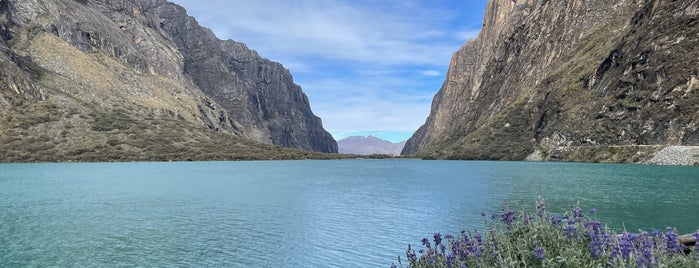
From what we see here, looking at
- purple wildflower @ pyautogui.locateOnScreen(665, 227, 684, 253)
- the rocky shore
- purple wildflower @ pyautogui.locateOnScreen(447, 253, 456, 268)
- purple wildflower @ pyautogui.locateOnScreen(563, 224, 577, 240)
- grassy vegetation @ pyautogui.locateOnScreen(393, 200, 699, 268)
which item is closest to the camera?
purple wildflower @ pyautogui.locateOnScreen(665, 227, 684, 253)

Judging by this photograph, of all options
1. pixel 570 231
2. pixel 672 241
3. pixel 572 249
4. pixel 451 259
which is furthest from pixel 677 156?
pixel 451 259

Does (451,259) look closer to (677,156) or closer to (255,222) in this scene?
(255,222)

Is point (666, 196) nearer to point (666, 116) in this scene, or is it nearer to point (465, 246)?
point (465, 246)

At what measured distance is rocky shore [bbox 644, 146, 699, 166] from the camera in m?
156

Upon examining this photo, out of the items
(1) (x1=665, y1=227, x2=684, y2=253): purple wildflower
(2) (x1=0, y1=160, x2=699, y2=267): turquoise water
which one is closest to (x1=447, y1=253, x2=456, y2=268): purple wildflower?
(1) (x1=665, y1=227, x2=684, y2=253): purple wildflower

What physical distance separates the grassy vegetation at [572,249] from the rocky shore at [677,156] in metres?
181

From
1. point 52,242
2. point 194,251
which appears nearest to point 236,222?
point 194,251

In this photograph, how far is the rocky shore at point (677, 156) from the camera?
15588cm

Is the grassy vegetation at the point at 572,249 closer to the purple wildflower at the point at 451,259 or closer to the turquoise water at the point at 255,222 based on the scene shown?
the purple wildflower at the point at 451,259

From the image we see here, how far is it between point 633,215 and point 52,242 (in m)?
56.3

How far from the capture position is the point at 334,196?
241 feet

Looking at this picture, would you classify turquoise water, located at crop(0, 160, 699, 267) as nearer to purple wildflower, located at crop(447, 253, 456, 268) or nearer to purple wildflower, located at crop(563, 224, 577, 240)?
purple wildflower, located at crop(447, 253, 456, 268)

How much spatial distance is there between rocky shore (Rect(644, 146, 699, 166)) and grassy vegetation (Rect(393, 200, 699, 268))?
7131 inches

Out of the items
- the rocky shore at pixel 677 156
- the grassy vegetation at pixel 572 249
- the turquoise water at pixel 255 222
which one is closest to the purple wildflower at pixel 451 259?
the grassy vegetation at pixel 572 249
